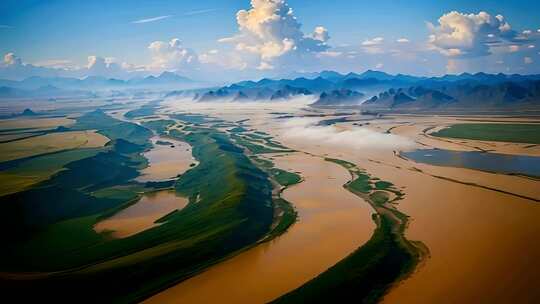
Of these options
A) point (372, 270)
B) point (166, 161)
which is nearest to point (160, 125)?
point (166, 161)

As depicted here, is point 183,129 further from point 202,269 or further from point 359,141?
point 202,269

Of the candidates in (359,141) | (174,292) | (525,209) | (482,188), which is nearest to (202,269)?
(174,292)

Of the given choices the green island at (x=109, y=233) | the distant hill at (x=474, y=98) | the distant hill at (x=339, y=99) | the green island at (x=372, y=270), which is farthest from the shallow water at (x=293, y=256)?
the distant hill at (x=339, y=99)

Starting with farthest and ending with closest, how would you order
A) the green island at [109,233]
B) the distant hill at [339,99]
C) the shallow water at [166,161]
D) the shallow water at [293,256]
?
1. the distant hill at [339,99]
2. the shallow water at [166,161]
3. the green island at [109,233]
4. the shallow water at [293,256]

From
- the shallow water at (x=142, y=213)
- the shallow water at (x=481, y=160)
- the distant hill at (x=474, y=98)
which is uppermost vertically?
the distant hill at (x=474, y=98)

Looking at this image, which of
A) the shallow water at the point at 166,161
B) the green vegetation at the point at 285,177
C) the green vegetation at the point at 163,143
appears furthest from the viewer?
the green vegetation at the point at 163,143

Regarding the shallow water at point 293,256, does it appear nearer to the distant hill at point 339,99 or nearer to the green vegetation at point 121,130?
the green vegetation at point 121,130
